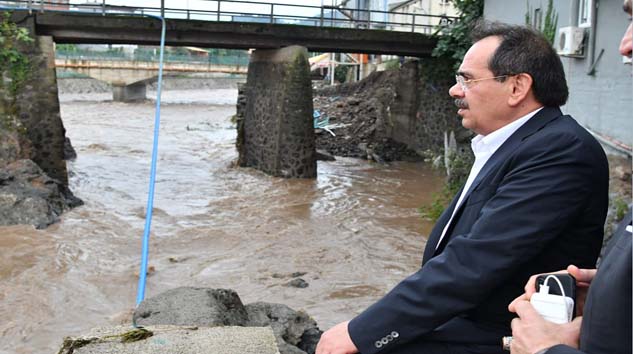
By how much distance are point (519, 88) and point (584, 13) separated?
7969mm

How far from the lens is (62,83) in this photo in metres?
42.2

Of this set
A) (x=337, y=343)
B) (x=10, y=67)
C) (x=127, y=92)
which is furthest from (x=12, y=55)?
(x=127, y=92)

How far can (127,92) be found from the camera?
3850cm

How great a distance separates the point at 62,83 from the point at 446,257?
43660mm

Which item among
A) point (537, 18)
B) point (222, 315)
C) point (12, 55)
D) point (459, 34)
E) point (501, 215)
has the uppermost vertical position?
point (459, 34)

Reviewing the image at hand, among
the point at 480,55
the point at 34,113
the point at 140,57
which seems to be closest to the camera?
the point at 480,55

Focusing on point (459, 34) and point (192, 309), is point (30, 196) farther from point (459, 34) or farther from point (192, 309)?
point (459, 34)

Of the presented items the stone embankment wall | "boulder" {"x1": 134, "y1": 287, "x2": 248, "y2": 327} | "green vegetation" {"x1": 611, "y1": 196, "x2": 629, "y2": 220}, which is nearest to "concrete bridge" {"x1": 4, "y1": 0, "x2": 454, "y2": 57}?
the stone embankment wall

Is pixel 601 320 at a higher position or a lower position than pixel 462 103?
lower

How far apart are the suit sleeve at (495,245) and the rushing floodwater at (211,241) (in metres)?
4.60

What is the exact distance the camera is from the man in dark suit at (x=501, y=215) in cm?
198

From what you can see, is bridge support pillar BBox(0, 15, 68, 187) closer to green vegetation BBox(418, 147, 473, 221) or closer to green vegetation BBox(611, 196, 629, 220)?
green vegetation BBox(418, 147, 473, 221)

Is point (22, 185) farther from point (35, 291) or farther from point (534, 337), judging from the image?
point (534, 337)

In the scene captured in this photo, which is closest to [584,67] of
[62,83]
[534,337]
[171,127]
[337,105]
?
[534,337]
